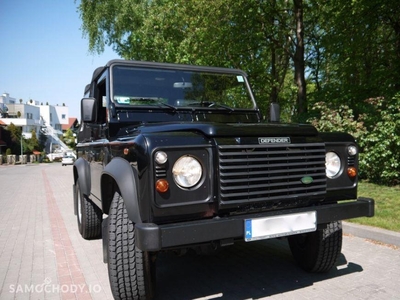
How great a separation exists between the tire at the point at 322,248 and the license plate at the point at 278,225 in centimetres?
60

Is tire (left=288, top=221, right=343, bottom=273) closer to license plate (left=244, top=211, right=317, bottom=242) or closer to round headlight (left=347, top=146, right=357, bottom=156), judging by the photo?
license plate (left=244, top=211, right=317, bottom=242)

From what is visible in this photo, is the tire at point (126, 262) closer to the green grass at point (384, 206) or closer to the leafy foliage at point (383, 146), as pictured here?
the green grass at point (384, 206)

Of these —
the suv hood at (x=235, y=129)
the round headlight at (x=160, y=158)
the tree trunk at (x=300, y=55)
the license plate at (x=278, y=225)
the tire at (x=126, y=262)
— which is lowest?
the tire at (x=126, y=262)

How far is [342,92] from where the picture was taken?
12594 mm

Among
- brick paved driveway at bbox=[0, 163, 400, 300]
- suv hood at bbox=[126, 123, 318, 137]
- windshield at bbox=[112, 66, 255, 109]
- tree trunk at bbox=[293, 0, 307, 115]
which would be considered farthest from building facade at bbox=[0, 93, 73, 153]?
suv hood at bbox=[126, 123, 318, 137]

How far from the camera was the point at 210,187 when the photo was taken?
258cm

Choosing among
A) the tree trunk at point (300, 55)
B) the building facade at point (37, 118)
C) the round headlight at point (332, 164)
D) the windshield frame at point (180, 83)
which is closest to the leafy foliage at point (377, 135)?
the tree trunk at point (300, 55)

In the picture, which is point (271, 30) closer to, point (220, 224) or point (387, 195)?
point (387, 195)

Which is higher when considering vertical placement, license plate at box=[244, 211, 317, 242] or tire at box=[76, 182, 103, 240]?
license plate at box=[244, 211, 317, 242]

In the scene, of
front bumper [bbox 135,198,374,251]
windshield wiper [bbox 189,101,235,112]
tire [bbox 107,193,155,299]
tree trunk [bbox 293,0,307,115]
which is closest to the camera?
front bumper [bbox 135,198,374,251]

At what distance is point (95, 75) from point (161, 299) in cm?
265

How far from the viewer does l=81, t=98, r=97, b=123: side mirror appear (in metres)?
3.67

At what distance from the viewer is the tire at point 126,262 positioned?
2.70 meters

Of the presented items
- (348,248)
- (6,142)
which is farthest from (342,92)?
(6,142)
